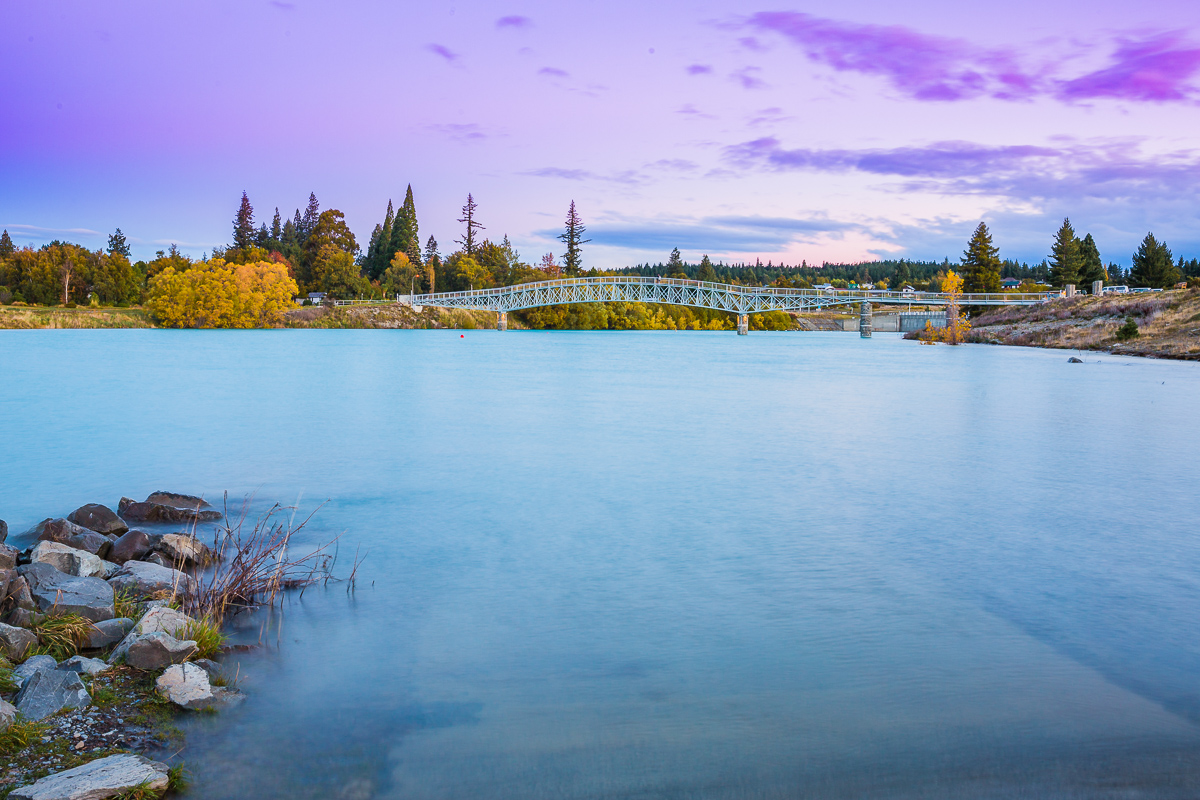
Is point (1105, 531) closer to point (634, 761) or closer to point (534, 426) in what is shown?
point (634, 761)

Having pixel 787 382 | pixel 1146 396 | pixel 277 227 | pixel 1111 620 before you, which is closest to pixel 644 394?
pixel 787 382

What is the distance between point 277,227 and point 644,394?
133345mm

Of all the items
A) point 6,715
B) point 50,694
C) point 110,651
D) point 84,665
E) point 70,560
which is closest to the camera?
point 6,715

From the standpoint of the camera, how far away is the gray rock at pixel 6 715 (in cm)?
445

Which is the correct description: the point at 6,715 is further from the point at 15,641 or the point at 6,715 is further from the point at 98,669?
the point at 15,641

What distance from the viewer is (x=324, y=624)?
22.5 feet

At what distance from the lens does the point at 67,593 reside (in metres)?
6.21

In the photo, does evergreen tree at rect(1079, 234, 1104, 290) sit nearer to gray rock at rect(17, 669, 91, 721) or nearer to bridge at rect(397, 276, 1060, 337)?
bridge at rect(397, 276, 1060, 337)

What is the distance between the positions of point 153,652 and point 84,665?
407 millimetres

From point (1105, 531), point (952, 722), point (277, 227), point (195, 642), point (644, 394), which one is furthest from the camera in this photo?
point (277, 227)

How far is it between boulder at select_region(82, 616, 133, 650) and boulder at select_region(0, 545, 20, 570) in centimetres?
154

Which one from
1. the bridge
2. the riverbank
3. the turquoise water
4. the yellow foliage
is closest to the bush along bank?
the turquoise water

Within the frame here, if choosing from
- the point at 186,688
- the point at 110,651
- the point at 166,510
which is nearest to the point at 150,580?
the point at 110,651

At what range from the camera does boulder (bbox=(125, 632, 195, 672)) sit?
545 cm
